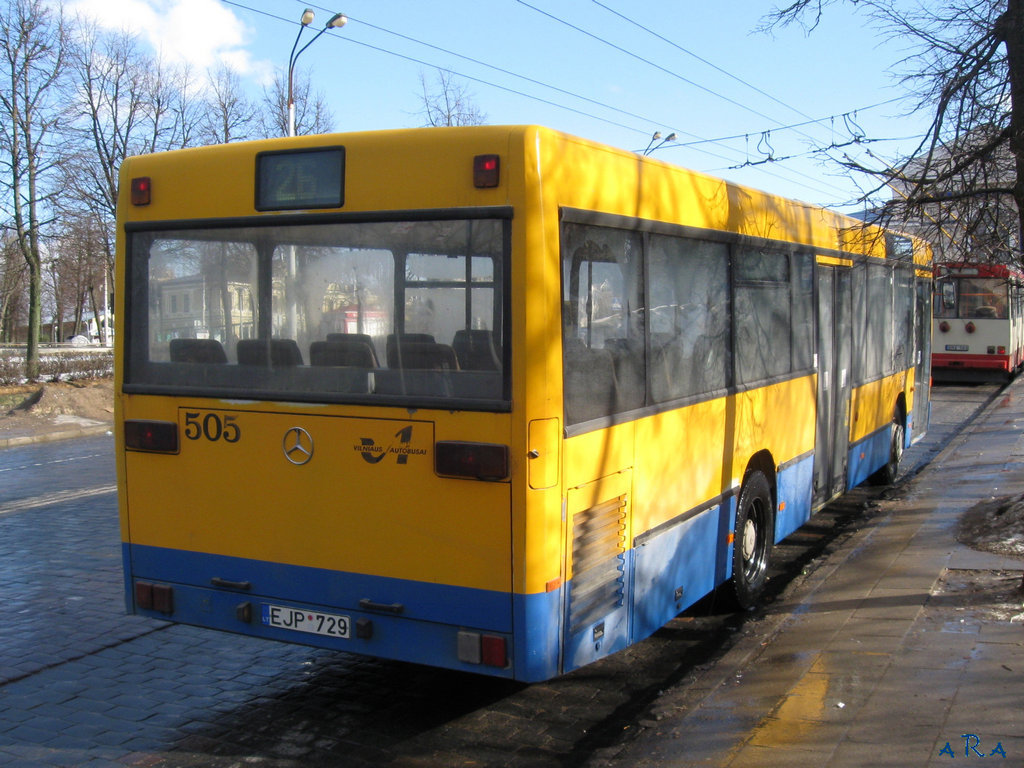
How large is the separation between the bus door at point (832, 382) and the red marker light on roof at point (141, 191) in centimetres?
556

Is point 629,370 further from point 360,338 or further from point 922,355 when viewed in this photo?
point 922,355

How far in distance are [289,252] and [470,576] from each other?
1.83 metres

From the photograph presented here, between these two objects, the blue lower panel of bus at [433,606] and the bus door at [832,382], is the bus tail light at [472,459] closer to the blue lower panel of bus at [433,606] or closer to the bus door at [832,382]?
the blue lower panel of bus at [433,606]

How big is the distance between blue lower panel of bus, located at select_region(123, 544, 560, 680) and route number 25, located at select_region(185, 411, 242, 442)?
2.06 ft

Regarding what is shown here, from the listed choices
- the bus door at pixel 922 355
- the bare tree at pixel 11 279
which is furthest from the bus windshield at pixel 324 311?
the bare tree at pixel 11 279

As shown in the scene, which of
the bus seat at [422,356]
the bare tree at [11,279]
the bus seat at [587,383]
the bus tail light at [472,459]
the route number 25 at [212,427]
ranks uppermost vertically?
the bare tree at [11,279]

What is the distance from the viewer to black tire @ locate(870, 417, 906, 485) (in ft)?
38.6

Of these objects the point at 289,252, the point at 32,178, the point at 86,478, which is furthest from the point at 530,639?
the point at 32,178

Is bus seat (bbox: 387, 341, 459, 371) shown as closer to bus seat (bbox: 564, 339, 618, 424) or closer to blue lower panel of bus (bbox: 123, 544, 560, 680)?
bus seat (bbox: 564, 339, 618, 424)

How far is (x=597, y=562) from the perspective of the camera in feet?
15.7

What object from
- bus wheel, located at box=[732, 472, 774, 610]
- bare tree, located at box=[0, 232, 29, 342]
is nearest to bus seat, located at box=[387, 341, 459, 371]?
bus wheel, located at box=[732, 472, 774, 610]

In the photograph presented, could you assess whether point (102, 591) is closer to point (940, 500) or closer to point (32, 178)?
point (940, 500)

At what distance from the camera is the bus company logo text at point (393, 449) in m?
4.57

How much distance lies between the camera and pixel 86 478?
13.6 meters
